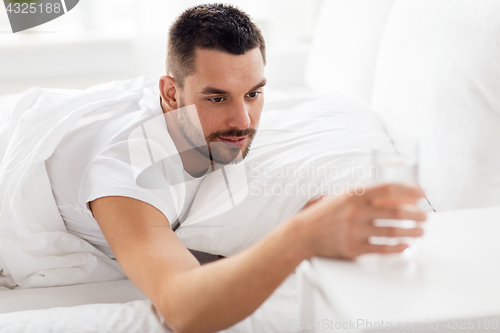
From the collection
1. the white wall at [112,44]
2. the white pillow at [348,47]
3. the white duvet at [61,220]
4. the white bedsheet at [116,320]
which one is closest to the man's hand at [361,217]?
the white bedsheet at [116,320]

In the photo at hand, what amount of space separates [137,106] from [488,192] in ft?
2.66

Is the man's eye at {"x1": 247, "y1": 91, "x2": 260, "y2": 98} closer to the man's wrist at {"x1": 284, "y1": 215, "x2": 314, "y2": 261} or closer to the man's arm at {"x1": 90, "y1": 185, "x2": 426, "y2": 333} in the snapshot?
the man's arm at {"x1": 90, "y1": 185, "x2": 426, "y2": 333}

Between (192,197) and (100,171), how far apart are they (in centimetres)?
23

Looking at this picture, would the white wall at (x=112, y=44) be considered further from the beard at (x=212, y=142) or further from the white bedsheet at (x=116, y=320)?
the white bedsheet at (x=116, y=320)

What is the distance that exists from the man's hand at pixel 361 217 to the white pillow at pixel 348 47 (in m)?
0.83

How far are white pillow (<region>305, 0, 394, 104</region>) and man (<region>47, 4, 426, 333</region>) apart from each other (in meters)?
0.45

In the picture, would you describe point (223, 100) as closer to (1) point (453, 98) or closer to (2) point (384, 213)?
(1) point (453, 98)

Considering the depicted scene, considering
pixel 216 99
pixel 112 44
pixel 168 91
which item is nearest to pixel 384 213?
pixel 216 99

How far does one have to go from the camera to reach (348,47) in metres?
1.56

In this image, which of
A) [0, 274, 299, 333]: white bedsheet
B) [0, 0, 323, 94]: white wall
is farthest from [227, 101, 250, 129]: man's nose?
[0, 0, 323, 94]: white wall

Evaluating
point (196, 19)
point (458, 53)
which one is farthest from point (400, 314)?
point (196, 19)

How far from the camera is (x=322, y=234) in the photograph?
1.78 ft

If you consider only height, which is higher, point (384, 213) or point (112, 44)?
point (112, 44)

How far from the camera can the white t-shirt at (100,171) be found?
0.85 meters
